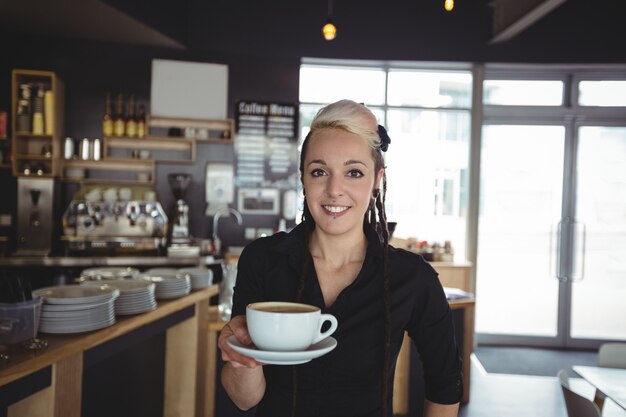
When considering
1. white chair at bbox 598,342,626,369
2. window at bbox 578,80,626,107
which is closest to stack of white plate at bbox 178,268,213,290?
white chair at bbox 598,342,626,369

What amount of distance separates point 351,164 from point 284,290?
0.36m

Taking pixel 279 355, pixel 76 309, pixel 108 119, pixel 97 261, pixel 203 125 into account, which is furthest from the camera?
pixel 203 125

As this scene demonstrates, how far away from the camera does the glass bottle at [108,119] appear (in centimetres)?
556

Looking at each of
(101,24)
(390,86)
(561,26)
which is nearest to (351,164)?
(101,24)

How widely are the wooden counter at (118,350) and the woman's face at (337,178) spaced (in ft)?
3.26

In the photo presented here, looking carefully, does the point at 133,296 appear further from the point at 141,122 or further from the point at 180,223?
the point at 141,122

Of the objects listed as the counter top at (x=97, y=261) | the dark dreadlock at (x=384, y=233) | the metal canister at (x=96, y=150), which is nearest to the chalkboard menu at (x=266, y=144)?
the counter top at (x=97, y=261)

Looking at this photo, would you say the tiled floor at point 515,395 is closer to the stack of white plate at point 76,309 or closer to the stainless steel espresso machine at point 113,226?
the stack of white plate at point 76,309

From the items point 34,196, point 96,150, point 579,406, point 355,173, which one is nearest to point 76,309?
point 355,173

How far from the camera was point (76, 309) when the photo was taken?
1.85 m

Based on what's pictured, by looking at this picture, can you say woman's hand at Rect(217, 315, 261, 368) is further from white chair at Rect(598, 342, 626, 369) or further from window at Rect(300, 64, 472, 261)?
window at Rect(300, 64, 472, 261)

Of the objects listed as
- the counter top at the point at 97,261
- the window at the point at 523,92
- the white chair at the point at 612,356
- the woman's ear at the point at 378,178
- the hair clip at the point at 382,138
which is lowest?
the white chair at the point at 612,356

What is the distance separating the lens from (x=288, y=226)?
244 inches

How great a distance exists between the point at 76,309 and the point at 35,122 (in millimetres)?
4131
